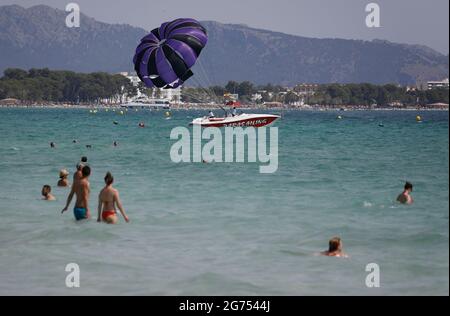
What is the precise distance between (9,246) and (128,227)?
8.91 ft

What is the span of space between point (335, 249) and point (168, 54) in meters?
27.9

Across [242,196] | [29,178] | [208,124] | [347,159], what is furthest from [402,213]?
[208,124]

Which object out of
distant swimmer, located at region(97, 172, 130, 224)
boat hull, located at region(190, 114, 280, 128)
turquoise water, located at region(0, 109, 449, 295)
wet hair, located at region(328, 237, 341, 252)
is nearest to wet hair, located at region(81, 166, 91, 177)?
distant swimmer, located at region(97, 172, 130, 224)

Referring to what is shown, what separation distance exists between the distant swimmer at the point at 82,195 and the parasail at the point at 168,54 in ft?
77.0

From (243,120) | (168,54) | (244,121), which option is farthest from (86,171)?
(244,121)

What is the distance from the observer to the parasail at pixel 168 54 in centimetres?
4044

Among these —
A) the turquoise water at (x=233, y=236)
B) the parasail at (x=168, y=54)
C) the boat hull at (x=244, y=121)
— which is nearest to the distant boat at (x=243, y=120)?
the boat hull at (x=244, y=121)

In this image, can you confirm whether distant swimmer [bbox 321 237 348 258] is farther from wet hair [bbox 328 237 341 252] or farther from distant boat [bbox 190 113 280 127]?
distant boat [bbox 190 113 280 127]

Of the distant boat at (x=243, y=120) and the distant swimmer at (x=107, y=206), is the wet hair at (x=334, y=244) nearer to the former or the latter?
the distant swimmer at (x=107, y=206)

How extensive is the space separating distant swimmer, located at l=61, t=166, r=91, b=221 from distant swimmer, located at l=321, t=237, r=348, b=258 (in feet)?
18.2

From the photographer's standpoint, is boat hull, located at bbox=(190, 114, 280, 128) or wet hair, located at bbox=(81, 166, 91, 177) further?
boat hull, located at bbox=(190, 114, 280, 128)

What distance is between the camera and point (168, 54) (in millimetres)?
40438

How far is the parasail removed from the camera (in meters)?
40.4

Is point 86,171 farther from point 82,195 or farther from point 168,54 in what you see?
point 168,54
